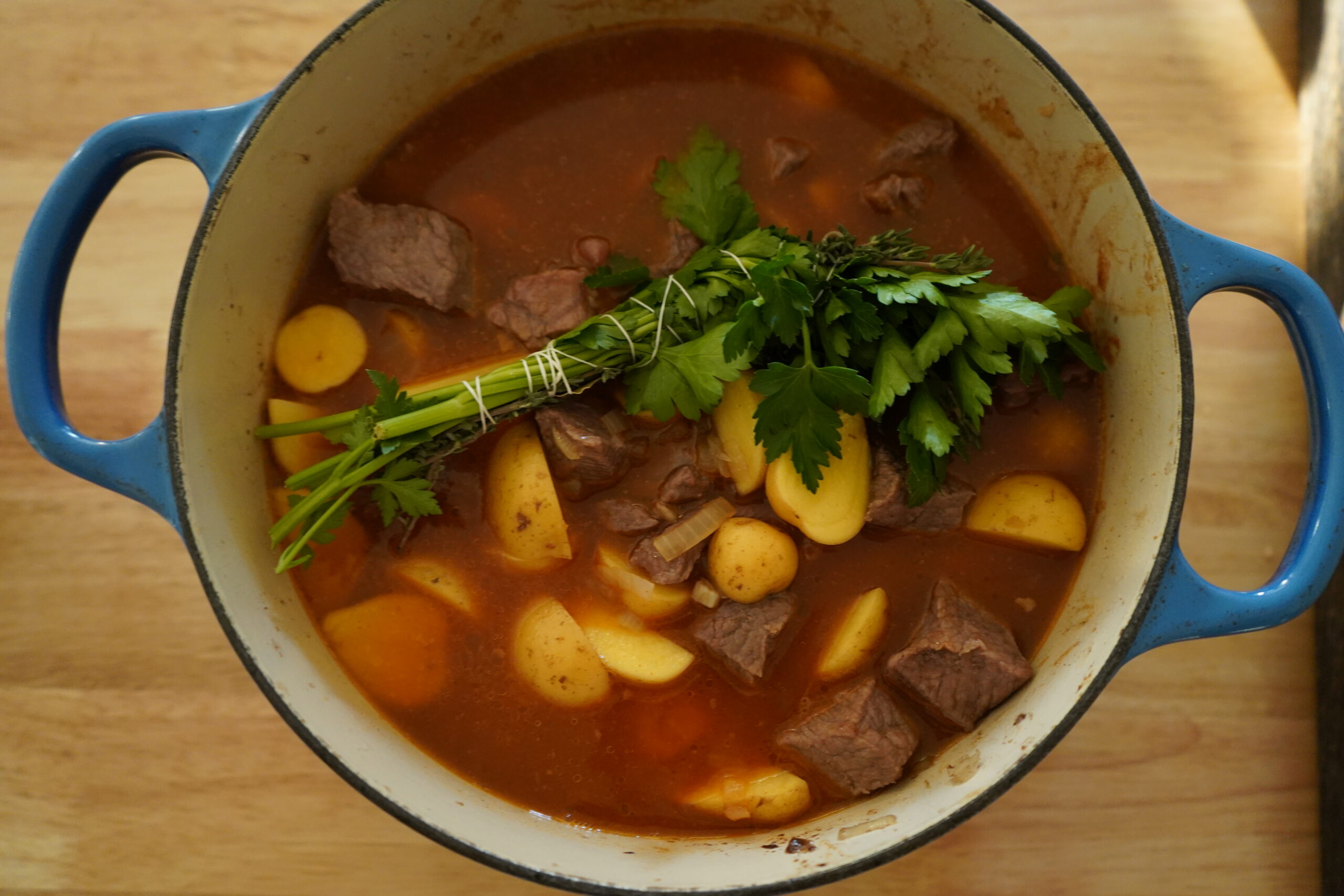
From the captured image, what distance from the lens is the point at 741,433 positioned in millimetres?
1795

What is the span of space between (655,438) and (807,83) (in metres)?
0.79

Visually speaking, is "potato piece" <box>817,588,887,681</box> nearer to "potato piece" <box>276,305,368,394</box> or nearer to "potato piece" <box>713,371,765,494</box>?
"potato piece" <box>713,371,765,494</box>

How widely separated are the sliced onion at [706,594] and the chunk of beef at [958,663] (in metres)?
0.35

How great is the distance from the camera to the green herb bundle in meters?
1.65

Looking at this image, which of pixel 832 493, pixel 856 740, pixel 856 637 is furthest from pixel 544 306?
pixel 856 740

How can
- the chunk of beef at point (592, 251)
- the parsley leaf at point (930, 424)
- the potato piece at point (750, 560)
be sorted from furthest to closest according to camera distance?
the chunk of beef at point (592, 251) → the potato piece at point (750, 560) → the parsley leaf at point (930, 424)

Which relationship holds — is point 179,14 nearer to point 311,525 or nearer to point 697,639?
point 311,525

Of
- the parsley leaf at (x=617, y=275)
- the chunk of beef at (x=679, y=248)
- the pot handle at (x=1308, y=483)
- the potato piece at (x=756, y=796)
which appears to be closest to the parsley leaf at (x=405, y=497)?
the parsley leaf at (x=617, y=275)

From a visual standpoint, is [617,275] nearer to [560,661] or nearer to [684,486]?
[684,486]

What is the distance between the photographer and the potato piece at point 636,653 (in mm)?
1828

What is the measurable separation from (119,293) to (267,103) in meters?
0.68

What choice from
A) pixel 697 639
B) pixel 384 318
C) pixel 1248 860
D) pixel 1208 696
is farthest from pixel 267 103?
pixel 1248 860

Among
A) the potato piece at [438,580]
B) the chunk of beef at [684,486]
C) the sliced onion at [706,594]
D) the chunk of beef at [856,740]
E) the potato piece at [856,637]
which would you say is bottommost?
the chunk of beef at [856,740]

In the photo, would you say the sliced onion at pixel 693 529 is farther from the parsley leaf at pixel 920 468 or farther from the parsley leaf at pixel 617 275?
the parsley leaf at pixel 617 275
